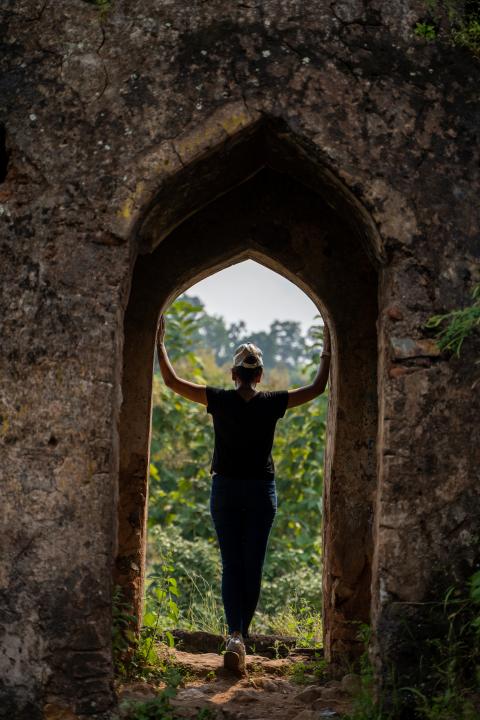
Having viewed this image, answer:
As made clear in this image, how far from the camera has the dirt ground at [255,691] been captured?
14.5 feet

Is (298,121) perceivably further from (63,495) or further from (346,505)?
(346,505)

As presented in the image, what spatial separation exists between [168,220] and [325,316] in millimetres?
1428

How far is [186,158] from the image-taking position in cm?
428

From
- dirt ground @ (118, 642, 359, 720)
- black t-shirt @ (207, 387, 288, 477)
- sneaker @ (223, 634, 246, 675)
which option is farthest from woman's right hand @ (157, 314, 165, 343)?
dirt ground @ (118, 642, 359, 720)

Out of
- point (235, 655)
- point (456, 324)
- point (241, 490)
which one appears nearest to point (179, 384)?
point (241, 490)

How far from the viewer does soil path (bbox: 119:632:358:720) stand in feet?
14.5

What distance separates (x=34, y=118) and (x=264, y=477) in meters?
2.24

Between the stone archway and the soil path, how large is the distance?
33 cm

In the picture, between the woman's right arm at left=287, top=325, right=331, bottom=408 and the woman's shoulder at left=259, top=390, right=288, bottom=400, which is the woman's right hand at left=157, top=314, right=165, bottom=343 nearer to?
the woman's shoulder at left=259, top=390, right=288, bottom=400

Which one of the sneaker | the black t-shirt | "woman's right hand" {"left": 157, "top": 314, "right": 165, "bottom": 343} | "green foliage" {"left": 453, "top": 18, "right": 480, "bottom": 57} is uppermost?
"green foliage" {"left": 453, "top": 18, "right": 480, "bottom": 57}

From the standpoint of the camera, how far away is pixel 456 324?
159 inches

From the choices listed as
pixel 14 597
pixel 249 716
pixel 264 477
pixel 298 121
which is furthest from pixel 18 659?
pixel 298 121

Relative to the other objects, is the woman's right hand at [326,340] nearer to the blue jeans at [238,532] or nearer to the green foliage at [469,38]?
the blue jeans at [238,532]

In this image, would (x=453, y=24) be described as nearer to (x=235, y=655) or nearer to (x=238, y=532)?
(x=238, y=532)
